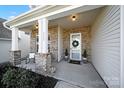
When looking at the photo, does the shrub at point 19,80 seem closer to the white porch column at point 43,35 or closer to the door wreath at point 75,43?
the white porch column at point 43,35

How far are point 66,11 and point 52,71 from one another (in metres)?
2.68

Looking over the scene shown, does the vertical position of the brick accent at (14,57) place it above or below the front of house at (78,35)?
below

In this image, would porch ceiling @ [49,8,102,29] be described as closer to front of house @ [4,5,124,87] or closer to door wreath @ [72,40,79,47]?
front of house @ [4,5,124,87]

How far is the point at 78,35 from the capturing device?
7.44 meters

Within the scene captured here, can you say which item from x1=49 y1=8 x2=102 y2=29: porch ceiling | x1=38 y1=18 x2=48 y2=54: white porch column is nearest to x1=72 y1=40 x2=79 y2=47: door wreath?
x1=49 y1=8 x2=102 y2=29: porch ceiling

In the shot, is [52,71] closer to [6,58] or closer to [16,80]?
[16,80]

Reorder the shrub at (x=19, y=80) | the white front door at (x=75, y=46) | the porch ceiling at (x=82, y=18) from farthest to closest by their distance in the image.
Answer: the white front door at (x=75, y=46) < the porch ceiling at (x=82, y=18) < the shrub at (x=19, y=80)

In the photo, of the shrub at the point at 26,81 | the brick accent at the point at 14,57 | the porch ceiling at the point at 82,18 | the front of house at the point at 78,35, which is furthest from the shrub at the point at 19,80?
the porch ceiling at the point at 82,18

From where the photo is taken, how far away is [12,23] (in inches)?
228

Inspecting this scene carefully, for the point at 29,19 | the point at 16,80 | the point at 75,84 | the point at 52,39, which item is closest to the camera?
the point at 75,84

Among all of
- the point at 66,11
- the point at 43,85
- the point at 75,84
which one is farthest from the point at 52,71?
the point at 66,11

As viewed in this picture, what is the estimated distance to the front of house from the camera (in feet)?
8.08

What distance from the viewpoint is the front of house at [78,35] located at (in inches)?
97.0
